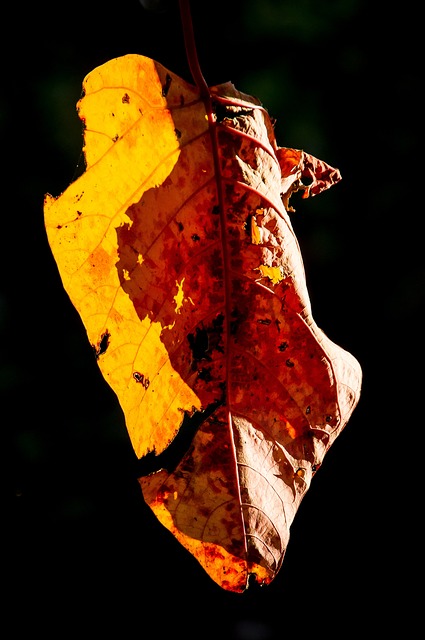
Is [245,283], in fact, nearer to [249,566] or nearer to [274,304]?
[274,304]

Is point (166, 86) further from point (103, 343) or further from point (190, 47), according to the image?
point (103, 343)

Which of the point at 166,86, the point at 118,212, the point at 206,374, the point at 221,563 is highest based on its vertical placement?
the point at 166,86

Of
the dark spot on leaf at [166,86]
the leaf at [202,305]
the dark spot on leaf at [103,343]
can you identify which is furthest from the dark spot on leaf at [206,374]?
the dark spot on leaf at [166,86]

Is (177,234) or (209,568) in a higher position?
(177,234)

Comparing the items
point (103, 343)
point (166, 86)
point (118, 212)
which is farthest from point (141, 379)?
point (166, 86)

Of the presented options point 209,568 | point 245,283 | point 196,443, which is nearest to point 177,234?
point 245,283

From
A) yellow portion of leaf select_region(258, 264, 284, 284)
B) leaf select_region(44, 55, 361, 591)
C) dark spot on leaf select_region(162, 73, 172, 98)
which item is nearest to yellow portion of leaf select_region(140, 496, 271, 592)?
leaf select_region(44, 55, 361, 591)
